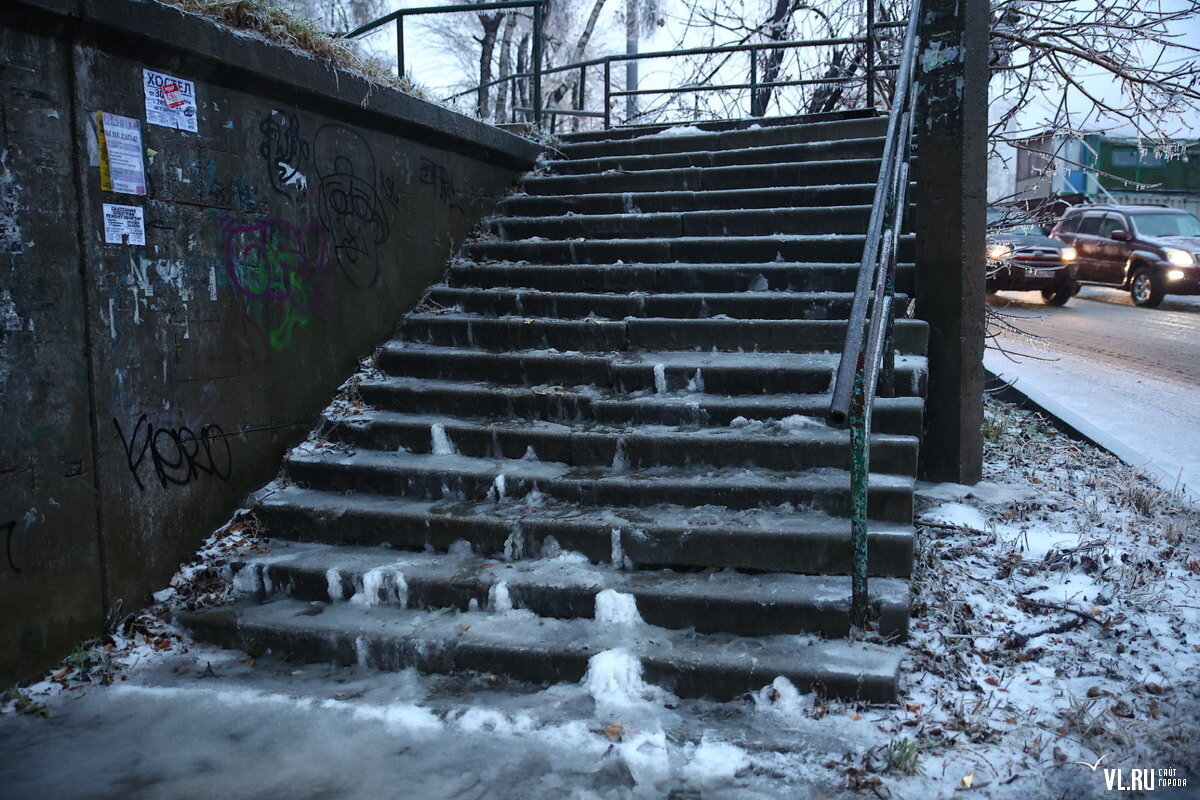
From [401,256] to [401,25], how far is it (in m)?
2.38

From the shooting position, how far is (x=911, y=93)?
4930 mm

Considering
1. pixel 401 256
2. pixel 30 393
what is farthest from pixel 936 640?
pixel 401 256

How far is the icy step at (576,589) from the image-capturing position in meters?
3.37

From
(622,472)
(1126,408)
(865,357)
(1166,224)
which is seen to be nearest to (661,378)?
(622,472)

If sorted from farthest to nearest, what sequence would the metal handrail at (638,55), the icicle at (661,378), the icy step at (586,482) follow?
the metal handrail at (638,55)
the icicle at (661,378)
the icy step at (586,482)

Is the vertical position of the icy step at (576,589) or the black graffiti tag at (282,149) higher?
the black graffiti tag at (282,149)

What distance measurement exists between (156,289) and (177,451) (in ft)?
2.64

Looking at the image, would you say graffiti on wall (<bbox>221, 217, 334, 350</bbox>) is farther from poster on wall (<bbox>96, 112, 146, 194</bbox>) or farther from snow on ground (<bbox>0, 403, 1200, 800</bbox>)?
snow on ground (<bbox>0, 403, 1200, 800</bbox>)

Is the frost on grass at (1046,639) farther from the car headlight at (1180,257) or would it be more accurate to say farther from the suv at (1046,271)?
the car headlight at (1180,257)

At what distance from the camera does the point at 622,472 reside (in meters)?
4.33

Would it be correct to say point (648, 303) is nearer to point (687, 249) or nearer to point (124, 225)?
point (687, 249)

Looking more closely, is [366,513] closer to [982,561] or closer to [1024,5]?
[982,561]

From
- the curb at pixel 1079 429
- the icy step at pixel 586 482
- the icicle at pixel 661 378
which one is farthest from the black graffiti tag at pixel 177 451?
the curb at pixel 1079 429

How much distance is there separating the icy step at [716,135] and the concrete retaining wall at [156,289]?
272 centimetres
